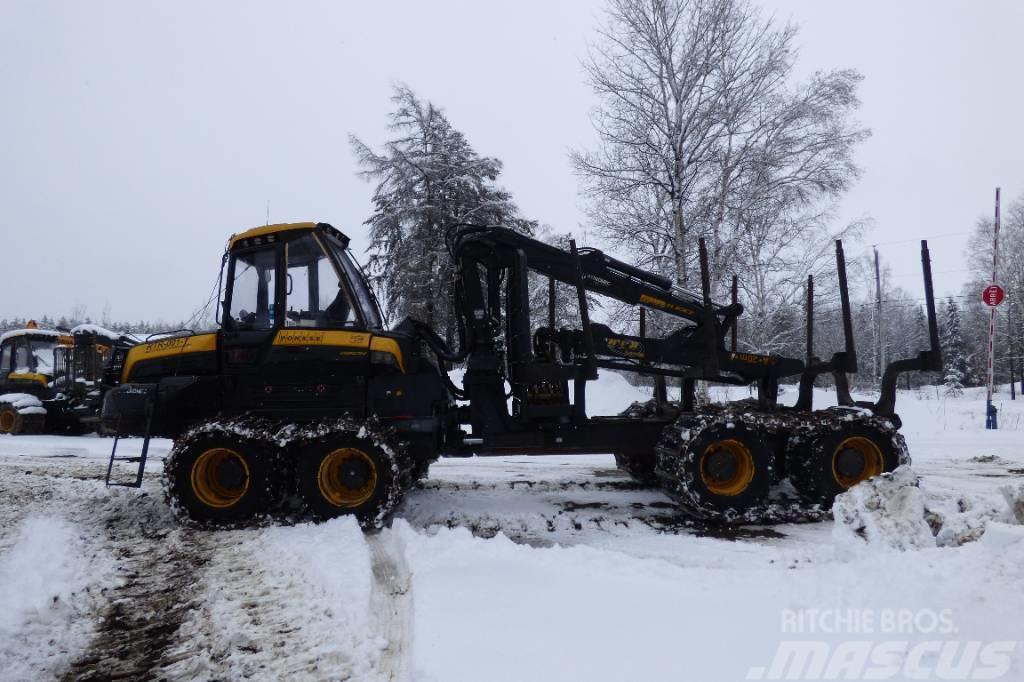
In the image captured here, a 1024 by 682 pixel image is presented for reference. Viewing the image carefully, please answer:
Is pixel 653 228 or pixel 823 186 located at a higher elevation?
pixel 823 186

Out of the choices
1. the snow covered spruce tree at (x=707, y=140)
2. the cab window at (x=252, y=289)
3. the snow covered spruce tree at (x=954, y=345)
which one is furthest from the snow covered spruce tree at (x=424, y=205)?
the snow covered spruce tree at (x=954, y=345)

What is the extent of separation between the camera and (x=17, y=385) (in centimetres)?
1497

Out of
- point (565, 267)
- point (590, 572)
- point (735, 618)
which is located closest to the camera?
point (735, 618)

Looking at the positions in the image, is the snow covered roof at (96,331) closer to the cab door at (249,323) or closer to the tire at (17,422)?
the tire at (17,422)

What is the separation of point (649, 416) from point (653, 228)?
8.59 m

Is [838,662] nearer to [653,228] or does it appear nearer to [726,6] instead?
[653,228]

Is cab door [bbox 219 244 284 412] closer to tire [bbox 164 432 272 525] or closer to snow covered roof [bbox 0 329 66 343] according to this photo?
tire [bbox 164 432 272 525]

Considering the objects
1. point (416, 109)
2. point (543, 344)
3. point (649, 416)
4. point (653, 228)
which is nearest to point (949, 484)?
point (649, 416)

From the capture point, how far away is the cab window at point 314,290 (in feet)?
18.7

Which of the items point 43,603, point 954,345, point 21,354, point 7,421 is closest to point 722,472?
point 43,603

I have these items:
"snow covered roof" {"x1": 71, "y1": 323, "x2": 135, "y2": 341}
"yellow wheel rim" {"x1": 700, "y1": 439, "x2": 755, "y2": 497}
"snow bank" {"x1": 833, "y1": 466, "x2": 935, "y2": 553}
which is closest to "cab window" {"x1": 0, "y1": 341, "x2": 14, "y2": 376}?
"snow covered roof" {"x1": 71, "y1": 323, "x2": 135, "y2": 341}

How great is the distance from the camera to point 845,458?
5766 millimetres

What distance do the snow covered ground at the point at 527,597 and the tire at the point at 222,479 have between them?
0.74 feet

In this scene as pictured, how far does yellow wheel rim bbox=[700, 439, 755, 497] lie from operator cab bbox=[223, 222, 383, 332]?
11.6 feet
